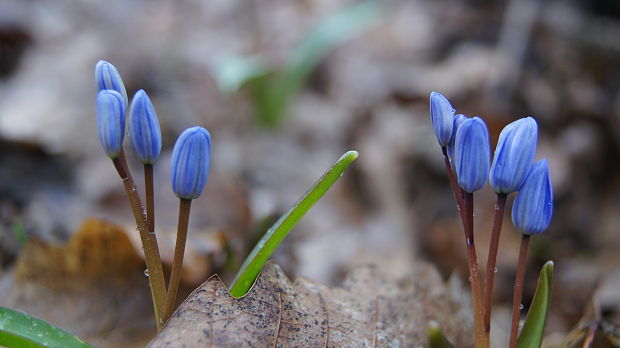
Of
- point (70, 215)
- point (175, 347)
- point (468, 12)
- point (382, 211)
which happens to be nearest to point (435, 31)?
point (468, 12)

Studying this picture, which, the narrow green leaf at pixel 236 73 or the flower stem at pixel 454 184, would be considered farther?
the narrow green leaf at pixel 236 73

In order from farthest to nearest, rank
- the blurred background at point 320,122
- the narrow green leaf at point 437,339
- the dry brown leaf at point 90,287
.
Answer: the blurred background at point 320,122, the dry brown leaf at point 90,287, the narrow green leaf at point 437,339

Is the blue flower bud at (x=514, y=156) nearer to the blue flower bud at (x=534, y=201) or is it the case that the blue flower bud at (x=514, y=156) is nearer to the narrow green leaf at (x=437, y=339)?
the blue flower bud at (x=534, y=201)

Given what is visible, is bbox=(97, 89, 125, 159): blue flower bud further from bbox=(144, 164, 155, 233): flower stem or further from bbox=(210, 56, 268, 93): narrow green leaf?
bbox=(210, 56, 268, 93): narrow green leaf

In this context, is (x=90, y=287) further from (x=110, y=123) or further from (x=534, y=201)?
(x=534, y=201)

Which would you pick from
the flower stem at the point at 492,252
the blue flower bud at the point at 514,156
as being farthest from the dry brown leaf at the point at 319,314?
the blue flower bud at the point at 514,156

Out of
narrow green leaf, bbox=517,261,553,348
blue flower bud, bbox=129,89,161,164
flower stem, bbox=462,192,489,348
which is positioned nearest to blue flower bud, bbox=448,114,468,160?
flower stem, bbox=462,192,489,348

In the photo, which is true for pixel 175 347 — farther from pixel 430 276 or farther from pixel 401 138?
pixel 401 138
